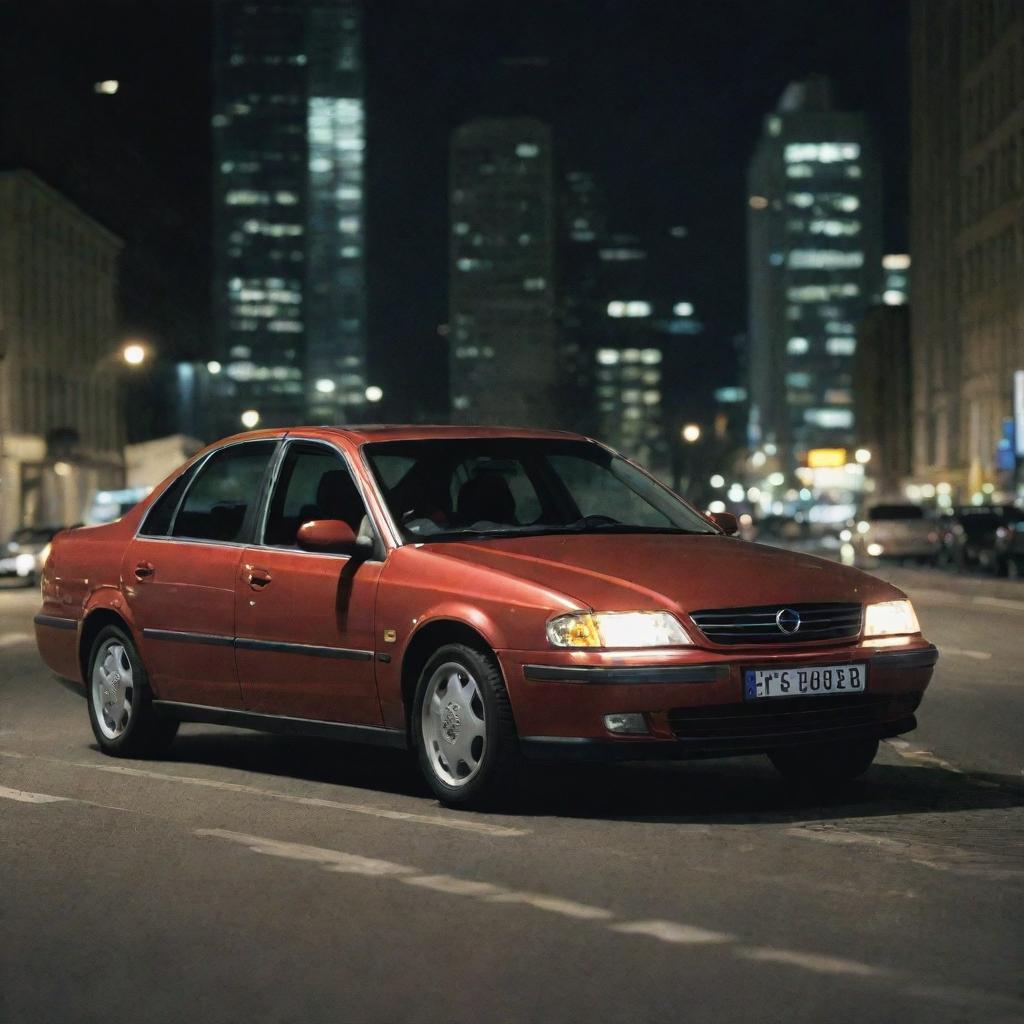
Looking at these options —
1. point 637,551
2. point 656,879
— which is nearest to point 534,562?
point 637,551

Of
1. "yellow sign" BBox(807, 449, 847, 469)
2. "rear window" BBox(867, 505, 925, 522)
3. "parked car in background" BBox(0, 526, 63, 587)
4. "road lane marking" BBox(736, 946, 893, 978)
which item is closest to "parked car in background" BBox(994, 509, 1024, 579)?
"rear window" BBox(867, 505, 925, 522)

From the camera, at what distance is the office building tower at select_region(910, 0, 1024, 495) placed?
95.6 metres

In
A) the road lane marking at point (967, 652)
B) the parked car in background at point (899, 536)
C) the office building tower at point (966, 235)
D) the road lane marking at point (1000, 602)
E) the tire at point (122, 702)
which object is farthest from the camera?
the office building tower at point (966, 235)

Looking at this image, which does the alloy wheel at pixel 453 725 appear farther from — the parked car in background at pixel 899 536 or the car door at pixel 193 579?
the parked car in background at pixel 899 536

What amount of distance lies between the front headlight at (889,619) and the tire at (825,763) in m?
0.55

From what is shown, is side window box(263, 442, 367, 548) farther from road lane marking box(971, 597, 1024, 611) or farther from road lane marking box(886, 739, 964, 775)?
road lane marking box(971, 597, 1024, 611)

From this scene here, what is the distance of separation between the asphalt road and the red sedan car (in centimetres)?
32

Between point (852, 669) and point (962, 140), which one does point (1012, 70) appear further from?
point (852, 669)

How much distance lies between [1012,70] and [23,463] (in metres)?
47.1

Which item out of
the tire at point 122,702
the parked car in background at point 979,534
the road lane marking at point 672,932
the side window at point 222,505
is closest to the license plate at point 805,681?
the road lane marking at point 672,932

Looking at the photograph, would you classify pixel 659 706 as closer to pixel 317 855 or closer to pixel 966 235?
pixel 317 855

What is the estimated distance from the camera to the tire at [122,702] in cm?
1062

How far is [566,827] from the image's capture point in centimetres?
817

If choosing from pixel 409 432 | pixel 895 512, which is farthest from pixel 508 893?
pixel 895 512
